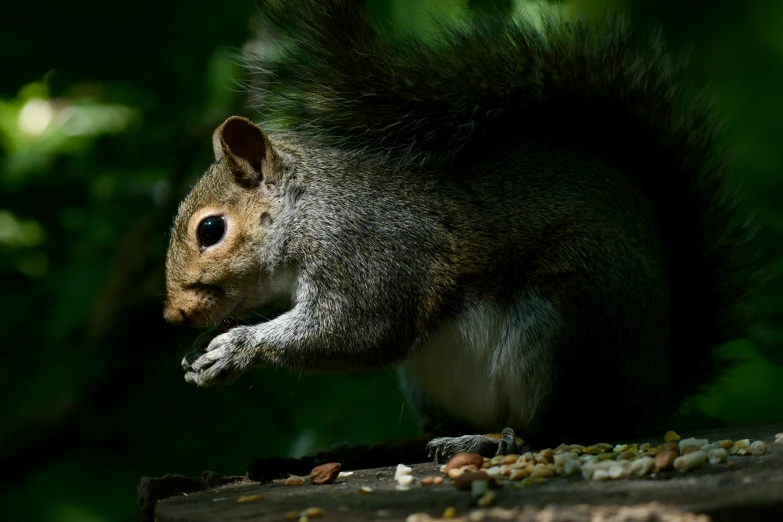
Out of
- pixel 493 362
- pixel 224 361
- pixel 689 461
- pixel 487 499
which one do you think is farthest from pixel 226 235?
pixel 689 461

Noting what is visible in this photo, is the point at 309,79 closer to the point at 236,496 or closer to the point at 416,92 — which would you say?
the point at 416,92

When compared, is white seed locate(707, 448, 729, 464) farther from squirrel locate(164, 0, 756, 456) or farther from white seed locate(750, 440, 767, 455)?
squirrel locate(164, 0, 756, 456)

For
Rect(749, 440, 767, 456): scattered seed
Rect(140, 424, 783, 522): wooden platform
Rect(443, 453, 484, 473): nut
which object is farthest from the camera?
Rect(443, 453, 484, 473): nut

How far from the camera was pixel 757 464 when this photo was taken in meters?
1.83

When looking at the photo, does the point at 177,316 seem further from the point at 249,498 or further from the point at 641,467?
the point at 641,467

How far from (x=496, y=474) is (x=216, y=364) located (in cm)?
88

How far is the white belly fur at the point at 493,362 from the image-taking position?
2404 mm

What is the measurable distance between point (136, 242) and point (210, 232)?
4.24 ft

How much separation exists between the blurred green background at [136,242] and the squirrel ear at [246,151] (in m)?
0.45

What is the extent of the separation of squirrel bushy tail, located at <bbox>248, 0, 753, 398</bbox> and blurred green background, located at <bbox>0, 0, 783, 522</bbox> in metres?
0.19

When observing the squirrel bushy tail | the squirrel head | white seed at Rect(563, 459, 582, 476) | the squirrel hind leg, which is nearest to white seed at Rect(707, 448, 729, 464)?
white seed at Rect(563, 459, 582, 476)

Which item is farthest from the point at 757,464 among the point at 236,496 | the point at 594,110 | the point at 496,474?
the point at 594,110

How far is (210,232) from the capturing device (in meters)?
2.65

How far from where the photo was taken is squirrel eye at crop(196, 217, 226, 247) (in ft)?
8.70
